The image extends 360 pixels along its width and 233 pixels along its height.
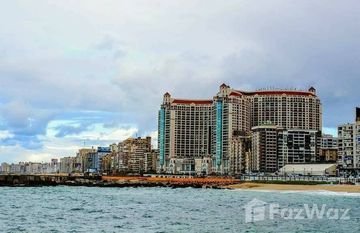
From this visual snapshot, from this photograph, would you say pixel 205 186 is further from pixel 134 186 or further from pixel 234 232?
pixel 234 232

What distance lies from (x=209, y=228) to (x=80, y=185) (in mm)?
138437

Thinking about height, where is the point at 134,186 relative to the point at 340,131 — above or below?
below

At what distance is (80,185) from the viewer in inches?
7441

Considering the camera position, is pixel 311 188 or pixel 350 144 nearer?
pixel 311 188

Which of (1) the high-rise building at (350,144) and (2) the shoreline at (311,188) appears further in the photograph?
(1) the high-rise building at (350,144)

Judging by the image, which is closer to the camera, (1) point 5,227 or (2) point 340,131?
(1) point 5,227

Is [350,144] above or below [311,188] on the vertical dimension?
above

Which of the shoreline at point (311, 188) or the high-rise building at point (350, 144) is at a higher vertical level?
A: the high-rise building at point (350, 144)

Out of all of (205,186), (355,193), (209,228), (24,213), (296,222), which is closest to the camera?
(209,228)

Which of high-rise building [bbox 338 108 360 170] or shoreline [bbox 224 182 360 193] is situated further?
high-rise building [bbox 338 108 360 170]

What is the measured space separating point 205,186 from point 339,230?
127m

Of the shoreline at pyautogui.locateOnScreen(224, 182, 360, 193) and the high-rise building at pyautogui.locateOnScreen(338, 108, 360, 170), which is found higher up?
the high-rise building at pyautogui.locateOnScreen(338, 108, 360, 170)

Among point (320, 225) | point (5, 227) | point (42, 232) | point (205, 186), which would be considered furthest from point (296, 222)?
point (205, 186)

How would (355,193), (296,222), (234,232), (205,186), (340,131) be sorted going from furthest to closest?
(340,131)
(205,186)
(355,193)
(296,222)
(234,232)
